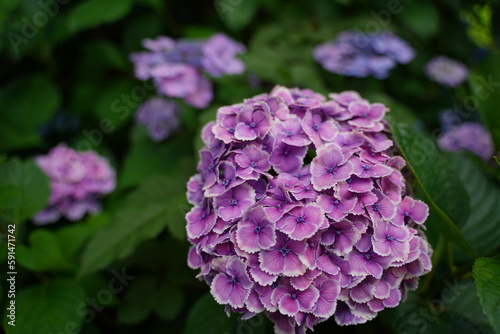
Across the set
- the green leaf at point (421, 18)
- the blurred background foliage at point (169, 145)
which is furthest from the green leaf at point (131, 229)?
the green leaf at point (421, 18)

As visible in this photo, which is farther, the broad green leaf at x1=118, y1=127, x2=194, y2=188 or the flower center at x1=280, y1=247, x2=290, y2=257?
the broad green leaf at x1=118, y1=127, x2=194, y2=188

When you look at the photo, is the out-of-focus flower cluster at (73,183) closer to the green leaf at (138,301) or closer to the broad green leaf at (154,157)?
the broad green leaf at (154,157)

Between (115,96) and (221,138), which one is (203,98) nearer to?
(115,96)

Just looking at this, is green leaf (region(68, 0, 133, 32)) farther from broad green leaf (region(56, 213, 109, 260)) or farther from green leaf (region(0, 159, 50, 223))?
broad green leaf (region(56, 213, 109, 260))

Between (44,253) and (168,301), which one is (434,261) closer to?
(168,301)

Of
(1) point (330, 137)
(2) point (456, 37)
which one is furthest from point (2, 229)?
(2) point (456, 37)

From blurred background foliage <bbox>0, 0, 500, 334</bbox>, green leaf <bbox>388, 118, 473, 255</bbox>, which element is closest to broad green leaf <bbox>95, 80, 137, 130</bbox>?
blurred background foliage <bbox>0, 0, 500, 334</bbox>
